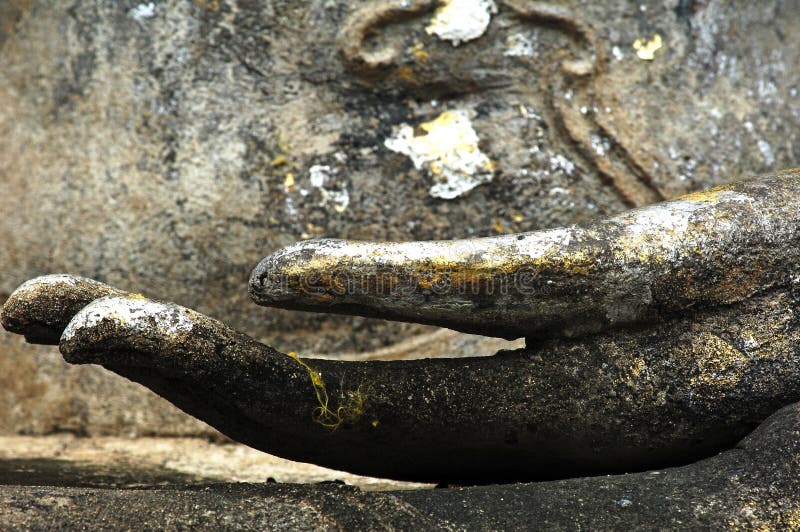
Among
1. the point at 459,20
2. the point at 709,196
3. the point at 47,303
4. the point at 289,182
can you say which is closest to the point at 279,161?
the point at 289,182

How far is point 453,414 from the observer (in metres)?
1.17

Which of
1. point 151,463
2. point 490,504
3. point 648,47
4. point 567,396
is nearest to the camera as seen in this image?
point 490,504

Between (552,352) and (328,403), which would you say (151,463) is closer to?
(328,403)

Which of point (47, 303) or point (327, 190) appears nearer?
point (47, 303)

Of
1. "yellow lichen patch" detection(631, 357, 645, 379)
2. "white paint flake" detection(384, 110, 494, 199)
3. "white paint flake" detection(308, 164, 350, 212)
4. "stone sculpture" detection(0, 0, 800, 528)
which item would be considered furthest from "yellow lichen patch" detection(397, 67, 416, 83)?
"yellow lichen patch" detection(631, 357, 645, 379)

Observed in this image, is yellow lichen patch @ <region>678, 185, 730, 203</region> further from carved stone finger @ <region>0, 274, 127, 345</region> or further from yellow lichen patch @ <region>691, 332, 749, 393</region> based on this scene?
carved stone finger @ <region>0, 274, 127, 345</region>

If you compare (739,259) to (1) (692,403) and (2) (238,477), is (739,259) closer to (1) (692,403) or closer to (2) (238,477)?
(1) (692,403)

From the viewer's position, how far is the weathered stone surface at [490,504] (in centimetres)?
101

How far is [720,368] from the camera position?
1.16 meters

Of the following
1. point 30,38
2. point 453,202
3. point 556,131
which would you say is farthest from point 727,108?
point 30,38

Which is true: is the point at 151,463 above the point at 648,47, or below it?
below

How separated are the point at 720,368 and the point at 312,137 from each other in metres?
0.86

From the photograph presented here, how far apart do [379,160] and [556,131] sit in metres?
0.33

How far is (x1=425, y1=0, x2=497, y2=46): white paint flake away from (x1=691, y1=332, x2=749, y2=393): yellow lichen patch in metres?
0.78
